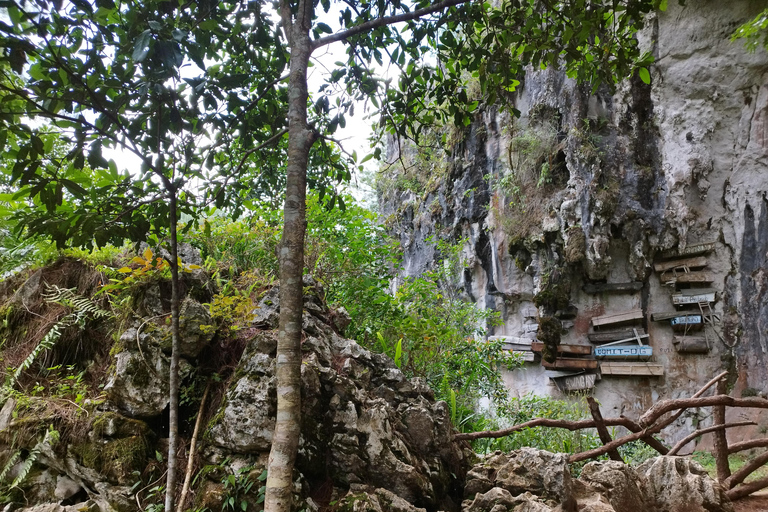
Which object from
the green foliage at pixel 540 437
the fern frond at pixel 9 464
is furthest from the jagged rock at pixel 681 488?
the fern frond at pixel 9 464

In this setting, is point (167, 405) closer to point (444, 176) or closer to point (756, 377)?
point (756, 377)

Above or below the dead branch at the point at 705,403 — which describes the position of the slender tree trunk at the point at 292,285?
above

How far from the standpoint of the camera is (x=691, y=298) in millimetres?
10367

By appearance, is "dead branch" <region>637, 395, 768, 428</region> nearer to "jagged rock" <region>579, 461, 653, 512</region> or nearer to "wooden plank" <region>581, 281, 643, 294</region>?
"jagged rock" <region>579, 461, 653, 512</region>

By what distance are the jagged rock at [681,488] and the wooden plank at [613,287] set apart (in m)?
9.71

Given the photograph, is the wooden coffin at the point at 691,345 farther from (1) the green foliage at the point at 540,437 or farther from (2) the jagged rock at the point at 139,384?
(2) the jagged rock at the point at 139,384

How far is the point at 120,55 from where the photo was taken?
2318 mm

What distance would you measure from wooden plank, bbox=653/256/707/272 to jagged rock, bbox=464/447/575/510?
996cm

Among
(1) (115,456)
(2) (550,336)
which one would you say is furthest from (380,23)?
(2) (550,336)

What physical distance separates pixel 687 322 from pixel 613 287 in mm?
1808

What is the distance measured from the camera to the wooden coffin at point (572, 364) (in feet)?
37.0

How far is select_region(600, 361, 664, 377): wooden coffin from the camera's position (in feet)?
34.9

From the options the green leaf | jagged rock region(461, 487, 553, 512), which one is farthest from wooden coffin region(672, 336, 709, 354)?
the green leaf

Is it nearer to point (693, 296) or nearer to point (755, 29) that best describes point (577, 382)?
point (693, 296)
